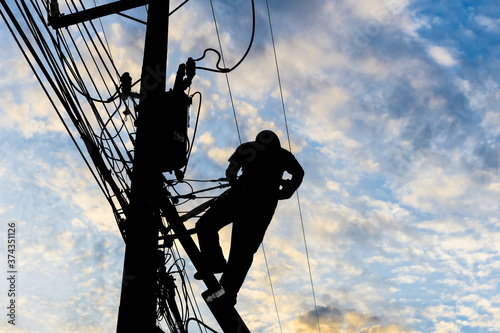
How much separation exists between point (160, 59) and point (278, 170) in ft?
5.74

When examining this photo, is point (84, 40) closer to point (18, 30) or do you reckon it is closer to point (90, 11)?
point (90, 11)

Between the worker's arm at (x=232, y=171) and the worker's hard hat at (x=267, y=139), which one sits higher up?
the worker's hard hat at (x=267, y=139)

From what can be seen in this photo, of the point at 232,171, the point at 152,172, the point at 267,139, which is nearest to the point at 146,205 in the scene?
the point at 152,172

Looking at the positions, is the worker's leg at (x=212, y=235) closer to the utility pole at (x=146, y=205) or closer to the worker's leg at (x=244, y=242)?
the worker's leg at (x=244, y=242)

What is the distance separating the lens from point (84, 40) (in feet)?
18.8

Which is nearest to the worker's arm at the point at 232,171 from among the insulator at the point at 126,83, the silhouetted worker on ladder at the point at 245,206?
the silhouetted worker on ladder at the point at 245,206

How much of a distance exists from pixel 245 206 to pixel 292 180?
68 centimetres

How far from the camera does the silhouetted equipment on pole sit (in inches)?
141

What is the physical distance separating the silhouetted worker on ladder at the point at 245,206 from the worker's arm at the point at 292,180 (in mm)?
11

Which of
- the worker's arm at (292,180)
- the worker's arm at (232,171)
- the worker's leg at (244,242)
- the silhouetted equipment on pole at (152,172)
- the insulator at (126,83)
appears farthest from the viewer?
the insulator at (126,83)

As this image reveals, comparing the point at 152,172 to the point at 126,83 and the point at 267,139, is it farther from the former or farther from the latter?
the point at 126,83

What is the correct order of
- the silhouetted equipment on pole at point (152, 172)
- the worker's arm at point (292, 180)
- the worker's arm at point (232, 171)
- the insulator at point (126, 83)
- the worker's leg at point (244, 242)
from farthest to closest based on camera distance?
the insulator at point (126, 83)
the worker's arm at point (292, 180)
the worker's arm at point (232, 171)
the worker's leg at point (244, 242)
the silhouetted equipment on pole at point (152, 172)

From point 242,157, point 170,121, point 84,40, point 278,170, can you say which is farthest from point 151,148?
point 84,40

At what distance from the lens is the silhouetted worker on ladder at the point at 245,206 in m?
4.18
